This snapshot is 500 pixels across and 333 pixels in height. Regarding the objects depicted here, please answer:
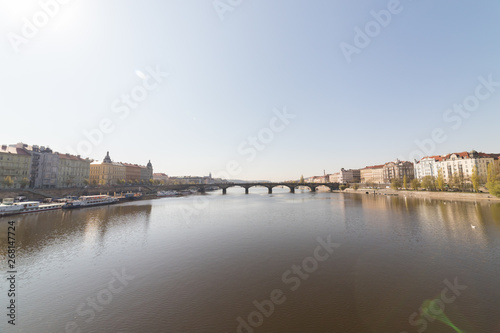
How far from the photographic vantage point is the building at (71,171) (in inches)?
3344

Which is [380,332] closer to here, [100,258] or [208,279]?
[208,279]

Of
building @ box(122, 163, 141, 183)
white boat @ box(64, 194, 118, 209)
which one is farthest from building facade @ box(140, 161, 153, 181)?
white boat @ box(64, 194, 118, 209)

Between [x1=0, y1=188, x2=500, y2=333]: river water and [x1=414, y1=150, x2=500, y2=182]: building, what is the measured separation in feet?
320

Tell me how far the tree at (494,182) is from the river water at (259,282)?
137 feet

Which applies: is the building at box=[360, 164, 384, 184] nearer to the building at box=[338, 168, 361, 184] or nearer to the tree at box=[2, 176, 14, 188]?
the building at box=[338, 168, 361, 184]

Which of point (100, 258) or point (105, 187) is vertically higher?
point (105, 187)

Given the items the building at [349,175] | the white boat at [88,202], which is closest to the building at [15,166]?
the white boat at [88,202]

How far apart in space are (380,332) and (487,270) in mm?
13585

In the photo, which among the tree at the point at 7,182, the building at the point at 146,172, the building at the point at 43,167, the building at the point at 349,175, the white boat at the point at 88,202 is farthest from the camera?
the building at the point at 349,175

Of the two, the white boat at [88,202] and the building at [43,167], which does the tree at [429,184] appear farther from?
the building at [43,167]

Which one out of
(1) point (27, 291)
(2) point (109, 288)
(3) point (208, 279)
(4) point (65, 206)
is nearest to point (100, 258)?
Answer: (1) point (27, 291)

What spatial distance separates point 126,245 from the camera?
2402 centimetres

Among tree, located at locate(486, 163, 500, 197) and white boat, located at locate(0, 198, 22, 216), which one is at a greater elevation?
tree, located at locate(486, 163, 500, 197)

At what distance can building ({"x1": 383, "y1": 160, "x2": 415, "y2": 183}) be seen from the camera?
141 m
